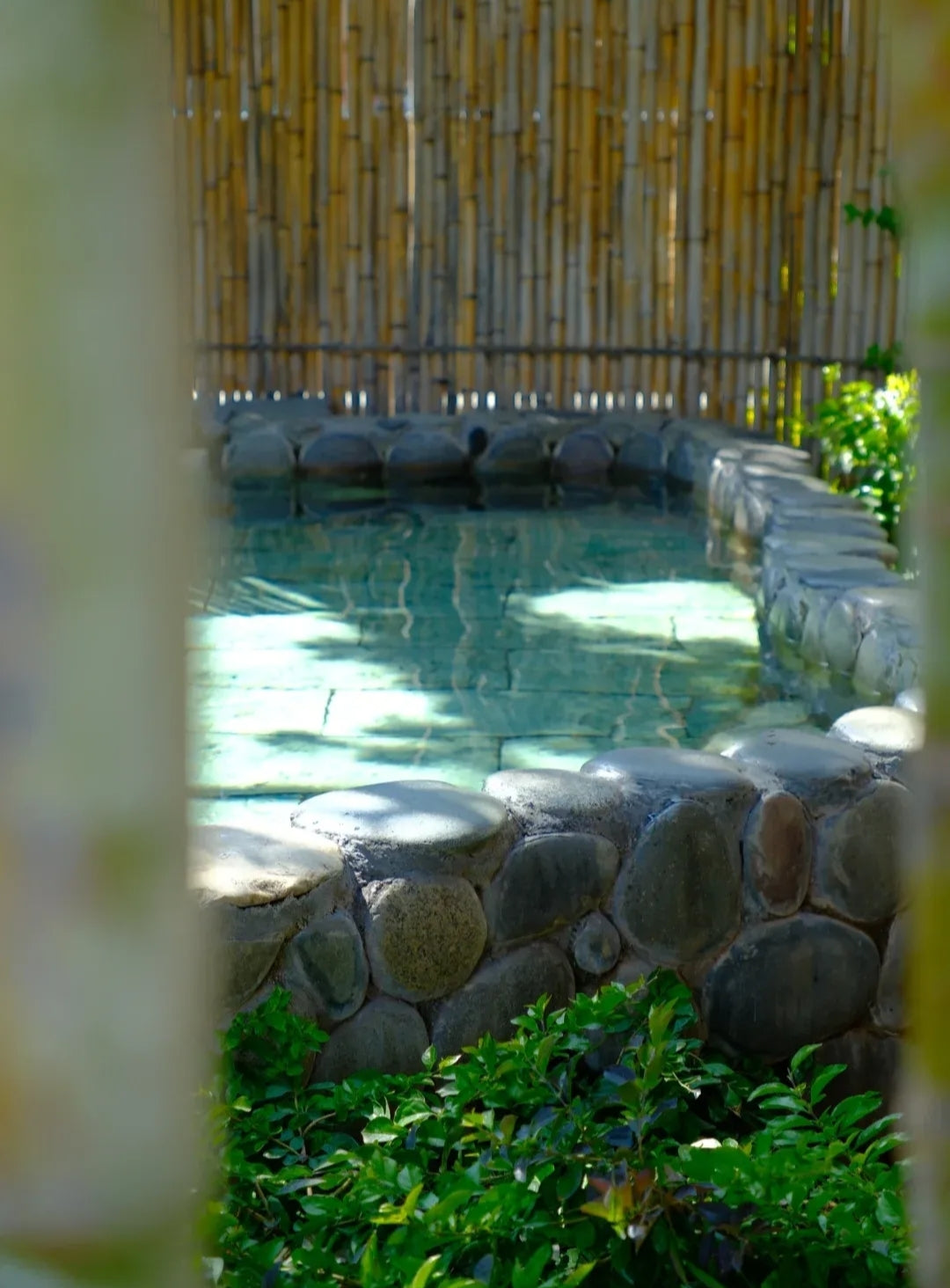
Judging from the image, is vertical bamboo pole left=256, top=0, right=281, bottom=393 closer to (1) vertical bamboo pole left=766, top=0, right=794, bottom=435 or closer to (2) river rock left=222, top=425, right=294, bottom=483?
(2) river rock left=222, top=425, right=294, bottom=483

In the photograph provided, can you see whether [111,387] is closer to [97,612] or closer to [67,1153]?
[97,612]

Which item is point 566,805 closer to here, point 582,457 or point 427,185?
point 582,457

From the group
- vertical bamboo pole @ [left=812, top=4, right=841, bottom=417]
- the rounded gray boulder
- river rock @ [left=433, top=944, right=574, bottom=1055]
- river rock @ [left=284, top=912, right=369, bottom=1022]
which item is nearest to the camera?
river rock @ [left=284, top=912, right=369, bottom=1022]

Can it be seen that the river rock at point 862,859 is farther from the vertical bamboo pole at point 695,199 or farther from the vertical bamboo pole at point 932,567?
the vertical bamboo pole at point 695,199

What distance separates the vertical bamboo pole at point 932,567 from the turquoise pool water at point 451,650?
Result: 7.28ft

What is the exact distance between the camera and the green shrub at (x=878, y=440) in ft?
18.5

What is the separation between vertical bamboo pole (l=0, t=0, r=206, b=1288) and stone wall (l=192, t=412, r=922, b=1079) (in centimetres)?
161

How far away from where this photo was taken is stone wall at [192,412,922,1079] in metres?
2.30

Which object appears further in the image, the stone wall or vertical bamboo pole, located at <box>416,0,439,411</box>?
vertical bamboo pole, located at <box>416,0,439,411</box>

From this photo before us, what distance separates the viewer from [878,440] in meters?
5.79

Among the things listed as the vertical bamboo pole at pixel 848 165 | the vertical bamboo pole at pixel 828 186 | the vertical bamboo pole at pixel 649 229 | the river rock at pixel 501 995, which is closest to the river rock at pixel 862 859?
the river rock at pixel 501 995

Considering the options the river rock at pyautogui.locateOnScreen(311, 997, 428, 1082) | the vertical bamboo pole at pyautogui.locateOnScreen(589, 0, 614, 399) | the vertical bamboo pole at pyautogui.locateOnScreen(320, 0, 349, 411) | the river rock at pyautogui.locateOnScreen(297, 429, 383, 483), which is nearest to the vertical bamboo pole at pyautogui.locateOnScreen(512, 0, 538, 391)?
the vertical bamboo pole at pyautogui.locateOnScreen(589, 0, 614, 399)

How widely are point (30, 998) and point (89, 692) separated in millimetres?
93

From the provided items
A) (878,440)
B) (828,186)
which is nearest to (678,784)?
(878,440)
